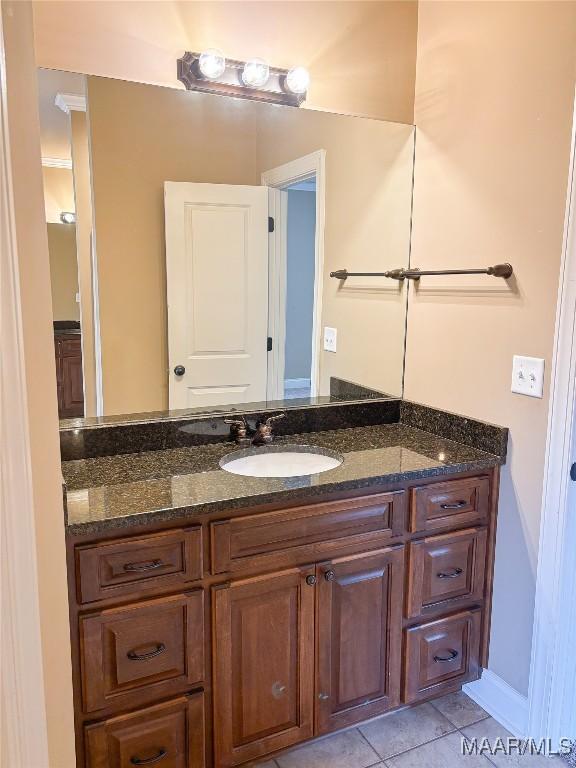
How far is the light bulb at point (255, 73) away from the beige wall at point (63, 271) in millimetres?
734

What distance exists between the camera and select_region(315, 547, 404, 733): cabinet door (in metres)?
1.69

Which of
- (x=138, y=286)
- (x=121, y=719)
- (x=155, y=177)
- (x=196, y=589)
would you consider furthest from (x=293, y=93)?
(x=121, y=719)

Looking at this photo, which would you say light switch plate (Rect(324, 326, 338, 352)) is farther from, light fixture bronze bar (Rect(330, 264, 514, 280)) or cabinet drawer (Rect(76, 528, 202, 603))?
cabinet drawer (Rect(76, 528, 202, 603))

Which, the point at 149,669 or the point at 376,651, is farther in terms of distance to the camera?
the point at 376,651

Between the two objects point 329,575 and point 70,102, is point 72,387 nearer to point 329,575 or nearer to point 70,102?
point 70,102

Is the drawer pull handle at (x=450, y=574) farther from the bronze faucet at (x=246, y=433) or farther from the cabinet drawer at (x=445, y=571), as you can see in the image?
the bronze faucet at (x=246, y=433)

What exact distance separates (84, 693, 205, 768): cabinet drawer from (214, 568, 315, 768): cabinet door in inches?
2.5

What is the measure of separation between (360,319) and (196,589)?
4.17 ft

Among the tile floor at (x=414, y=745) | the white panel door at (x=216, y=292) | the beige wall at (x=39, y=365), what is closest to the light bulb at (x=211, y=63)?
the white panel door at (x=216, y=292)

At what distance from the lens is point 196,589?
4.87 ft

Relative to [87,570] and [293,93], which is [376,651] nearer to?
[87,570]

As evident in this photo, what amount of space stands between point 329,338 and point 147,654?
1.31 metres

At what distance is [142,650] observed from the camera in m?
1.44

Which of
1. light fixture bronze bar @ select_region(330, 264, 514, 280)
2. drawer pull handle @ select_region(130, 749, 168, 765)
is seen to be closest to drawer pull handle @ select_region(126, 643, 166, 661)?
drawer pull handle @ select_region(130, 749, 168, 765)
